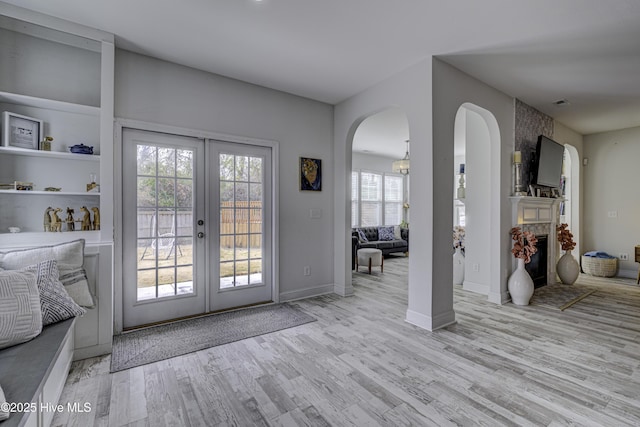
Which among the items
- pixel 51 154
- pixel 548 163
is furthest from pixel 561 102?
pixel 51 154

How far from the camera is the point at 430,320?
9.76 feet

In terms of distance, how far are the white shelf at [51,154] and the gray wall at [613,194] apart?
8.08 meters

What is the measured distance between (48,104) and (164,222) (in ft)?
4.44

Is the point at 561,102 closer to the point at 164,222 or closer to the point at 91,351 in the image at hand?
the point at 164,222

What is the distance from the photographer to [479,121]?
13.9ft

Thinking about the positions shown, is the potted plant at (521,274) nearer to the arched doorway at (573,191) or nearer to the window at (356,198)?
the arched doorway at (573,191)

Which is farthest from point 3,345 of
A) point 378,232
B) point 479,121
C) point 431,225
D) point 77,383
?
point 378,232

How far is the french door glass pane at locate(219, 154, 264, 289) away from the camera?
351cm

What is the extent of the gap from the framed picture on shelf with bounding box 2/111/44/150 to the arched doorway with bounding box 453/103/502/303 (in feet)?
14.4

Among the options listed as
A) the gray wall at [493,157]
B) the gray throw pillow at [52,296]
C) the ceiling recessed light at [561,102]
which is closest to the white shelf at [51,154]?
the gray throw pillow at [52,296]

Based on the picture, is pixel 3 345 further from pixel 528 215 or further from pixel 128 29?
pixel 528 215

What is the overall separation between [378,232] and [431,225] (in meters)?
5.05

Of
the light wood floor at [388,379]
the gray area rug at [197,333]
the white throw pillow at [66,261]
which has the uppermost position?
the white throw pillow at [66,261]

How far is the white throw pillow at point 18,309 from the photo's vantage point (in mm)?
1512
